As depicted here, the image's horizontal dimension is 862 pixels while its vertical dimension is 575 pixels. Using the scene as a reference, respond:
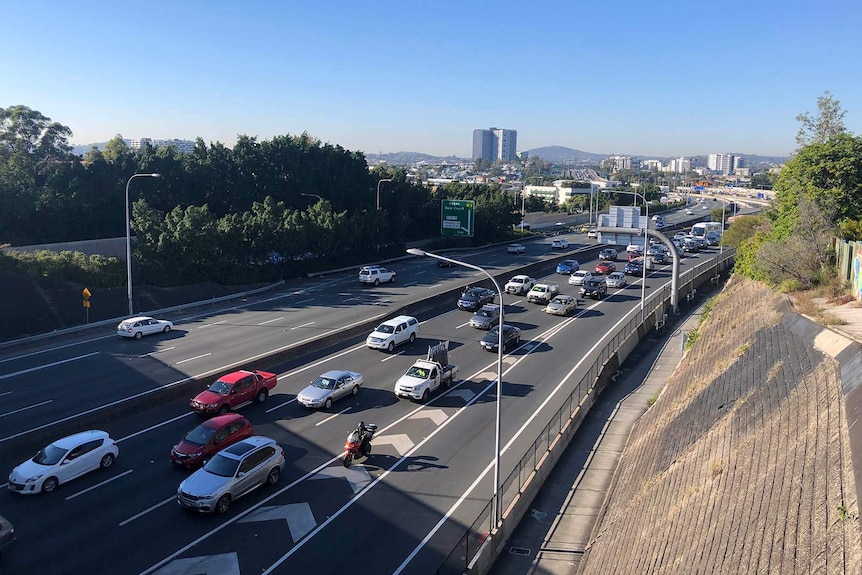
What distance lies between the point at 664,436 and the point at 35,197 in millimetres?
55644

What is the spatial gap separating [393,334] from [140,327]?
1337cm

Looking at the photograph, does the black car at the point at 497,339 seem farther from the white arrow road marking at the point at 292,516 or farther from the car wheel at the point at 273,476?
the white arrow road marking at the point at 292,516

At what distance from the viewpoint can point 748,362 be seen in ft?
68.4

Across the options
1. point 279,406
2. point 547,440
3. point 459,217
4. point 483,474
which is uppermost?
point 459,217

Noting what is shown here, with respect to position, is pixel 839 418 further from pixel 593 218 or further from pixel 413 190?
pixel 593 218

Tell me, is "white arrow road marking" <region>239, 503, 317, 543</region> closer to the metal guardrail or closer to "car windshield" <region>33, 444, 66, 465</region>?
"car windshield" <region>33, 444, 66, 465</region>

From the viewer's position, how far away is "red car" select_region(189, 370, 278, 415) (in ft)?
73.6

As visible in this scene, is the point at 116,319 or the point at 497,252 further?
the point at 497,252

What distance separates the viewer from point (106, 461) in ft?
60.7

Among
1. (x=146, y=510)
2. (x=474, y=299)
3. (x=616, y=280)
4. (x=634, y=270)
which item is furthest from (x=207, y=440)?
(x=634, y=270)

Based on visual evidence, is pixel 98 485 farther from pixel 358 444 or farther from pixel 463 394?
pixel 463 394

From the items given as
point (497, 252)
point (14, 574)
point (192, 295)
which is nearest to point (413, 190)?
point (497, 252)

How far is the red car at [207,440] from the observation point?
1844 centimetres

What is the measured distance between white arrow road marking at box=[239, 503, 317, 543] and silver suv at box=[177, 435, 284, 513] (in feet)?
2.55
